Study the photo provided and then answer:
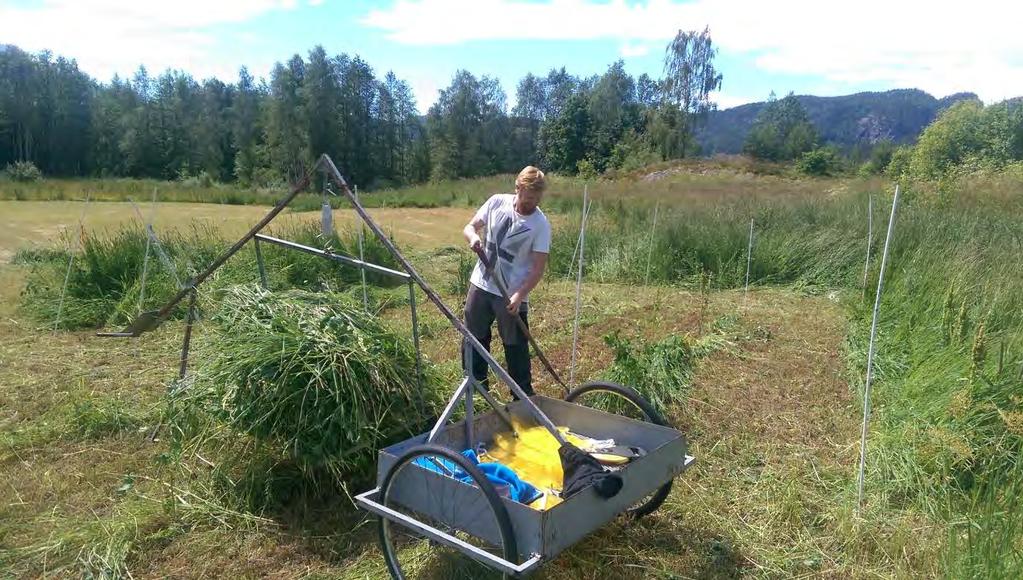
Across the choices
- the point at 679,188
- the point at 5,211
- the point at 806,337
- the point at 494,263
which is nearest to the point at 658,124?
the point at 679,188

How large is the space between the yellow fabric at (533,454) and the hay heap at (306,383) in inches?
21.9

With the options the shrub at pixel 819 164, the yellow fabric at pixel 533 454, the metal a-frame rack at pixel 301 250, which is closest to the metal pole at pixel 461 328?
the metal a-frame rack at pixel 301 250

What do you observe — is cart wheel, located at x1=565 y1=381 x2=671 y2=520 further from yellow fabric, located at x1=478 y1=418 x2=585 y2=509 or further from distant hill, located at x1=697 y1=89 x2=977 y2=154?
distant hill, located at x1=697 y1=89 x2=977 y2=154

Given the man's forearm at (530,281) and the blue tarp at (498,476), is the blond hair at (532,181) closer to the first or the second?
the man's forearm at (530,281)

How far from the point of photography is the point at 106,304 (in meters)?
6.88

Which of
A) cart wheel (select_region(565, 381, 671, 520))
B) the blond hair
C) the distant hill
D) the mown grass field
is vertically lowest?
the mown grass field

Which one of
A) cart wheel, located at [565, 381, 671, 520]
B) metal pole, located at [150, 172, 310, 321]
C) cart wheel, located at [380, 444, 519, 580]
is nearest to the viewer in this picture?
cart wheel, located at [380, 444, 519, 580]

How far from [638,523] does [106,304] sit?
629cm

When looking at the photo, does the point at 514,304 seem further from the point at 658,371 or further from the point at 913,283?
the point at 913,283

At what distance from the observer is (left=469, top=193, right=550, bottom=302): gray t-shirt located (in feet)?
11.8

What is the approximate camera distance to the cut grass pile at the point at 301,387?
302 cm

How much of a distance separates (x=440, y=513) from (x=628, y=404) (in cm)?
158

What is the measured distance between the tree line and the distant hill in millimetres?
41730

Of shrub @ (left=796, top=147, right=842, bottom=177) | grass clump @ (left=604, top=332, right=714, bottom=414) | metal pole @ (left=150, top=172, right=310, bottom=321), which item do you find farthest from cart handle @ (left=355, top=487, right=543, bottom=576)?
shrub @ (left=796, top=147, right=842, bottom=177)
